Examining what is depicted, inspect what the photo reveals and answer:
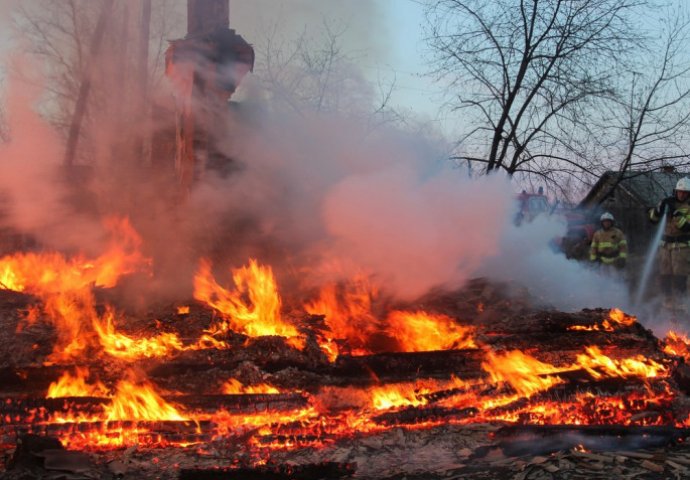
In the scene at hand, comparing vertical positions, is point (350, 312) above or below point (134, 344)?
above

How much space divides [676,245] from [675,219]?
411 mm

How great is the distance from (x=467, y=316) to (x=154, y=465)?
3316 mm

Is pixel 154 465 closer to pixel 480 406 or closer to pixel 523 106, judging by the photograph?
pixel 480 406

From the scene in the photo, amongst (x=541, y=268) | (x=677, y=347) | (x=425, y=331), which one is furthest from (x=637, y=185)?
(x=425, y=331)

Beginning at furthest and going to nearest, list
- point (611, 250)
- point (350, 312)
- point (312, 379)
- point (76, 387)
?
1. point (611, 250)
2. point (350, 312)
3. point (312, 379)
4. point (76, 387)

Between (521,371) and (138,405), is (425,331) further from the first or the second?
(138,405)

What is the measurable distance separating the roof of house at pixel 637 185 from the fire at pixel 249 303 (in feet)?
24.8

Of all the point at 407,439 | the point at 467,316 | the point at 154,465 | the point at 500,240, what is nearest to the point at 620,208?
the point at 500,240

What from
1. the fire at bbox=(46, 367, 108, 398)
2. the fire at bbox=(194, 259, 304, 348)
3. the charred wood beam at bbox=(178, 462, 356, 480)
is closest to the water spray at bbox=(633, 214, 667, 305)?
the fire at bbox=(194, 259, 304, 348)

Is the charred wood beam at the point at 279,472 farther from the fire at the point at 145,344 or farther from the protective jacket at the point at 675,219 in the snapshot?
the protective jacket at the point at 675,219

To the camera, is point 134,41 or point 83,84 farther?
point 134,41

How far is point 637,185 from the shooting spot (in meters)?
16.0

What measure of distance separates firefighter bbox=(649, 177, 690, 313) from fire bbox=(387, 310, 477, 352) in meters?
4.66

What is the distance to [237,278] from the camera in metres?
5.68
